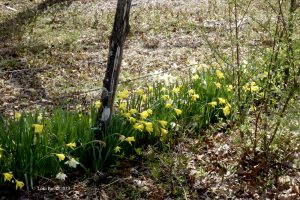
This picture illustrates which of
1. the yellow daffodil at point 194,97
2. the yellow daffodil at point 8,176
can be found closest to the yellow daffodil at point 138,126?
the yellow daffodil at point 194,97

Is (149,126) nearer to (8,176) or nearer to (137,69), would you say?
(8,176)

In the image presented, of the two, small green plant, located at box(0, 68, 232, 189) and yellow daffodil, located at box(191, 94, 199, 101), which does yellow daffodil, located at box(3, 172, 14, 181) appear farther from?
yellow daffodil, located at box(191, 94, 199, 101)

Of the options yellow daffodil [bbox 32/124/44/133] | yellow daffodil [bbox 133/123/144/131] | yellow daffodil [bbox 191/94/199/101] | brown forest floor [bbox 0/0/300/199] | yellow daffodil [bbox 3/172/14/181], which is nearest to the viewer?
yellow daffodil [bbox 3/172/14/181]

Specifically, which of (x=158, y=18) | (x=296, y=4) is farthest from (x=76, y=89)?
(x=158, y=18)

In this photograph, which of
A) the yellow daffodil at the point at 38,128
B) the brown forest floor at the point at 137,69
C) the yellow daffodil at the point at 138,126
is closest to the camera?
the yellow daffodil at the point at 38,128

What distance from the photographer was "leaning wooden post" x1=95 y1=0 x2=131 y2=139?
430cm

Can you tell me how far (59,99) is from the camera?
6.96 m

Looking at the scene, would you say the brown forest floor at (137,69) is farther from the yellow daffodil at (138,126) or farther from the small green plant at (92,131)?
the yellow daffodil at (138,126)

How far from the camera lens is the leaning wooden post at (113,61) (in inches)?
169

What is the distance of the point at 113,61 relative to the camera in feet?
14.6

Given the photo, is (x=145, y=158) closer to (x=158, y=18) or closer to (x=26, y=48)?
(x=26, y=48)

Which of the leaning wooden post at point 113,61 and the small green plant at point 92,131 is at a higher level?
the leaning wooden post at point 113,61

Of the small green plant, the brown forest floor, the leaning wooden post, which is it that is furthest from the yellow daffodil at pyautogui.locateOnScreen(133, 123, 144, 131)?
the brown forest floor

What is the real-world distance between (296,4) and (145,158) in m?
2.33
